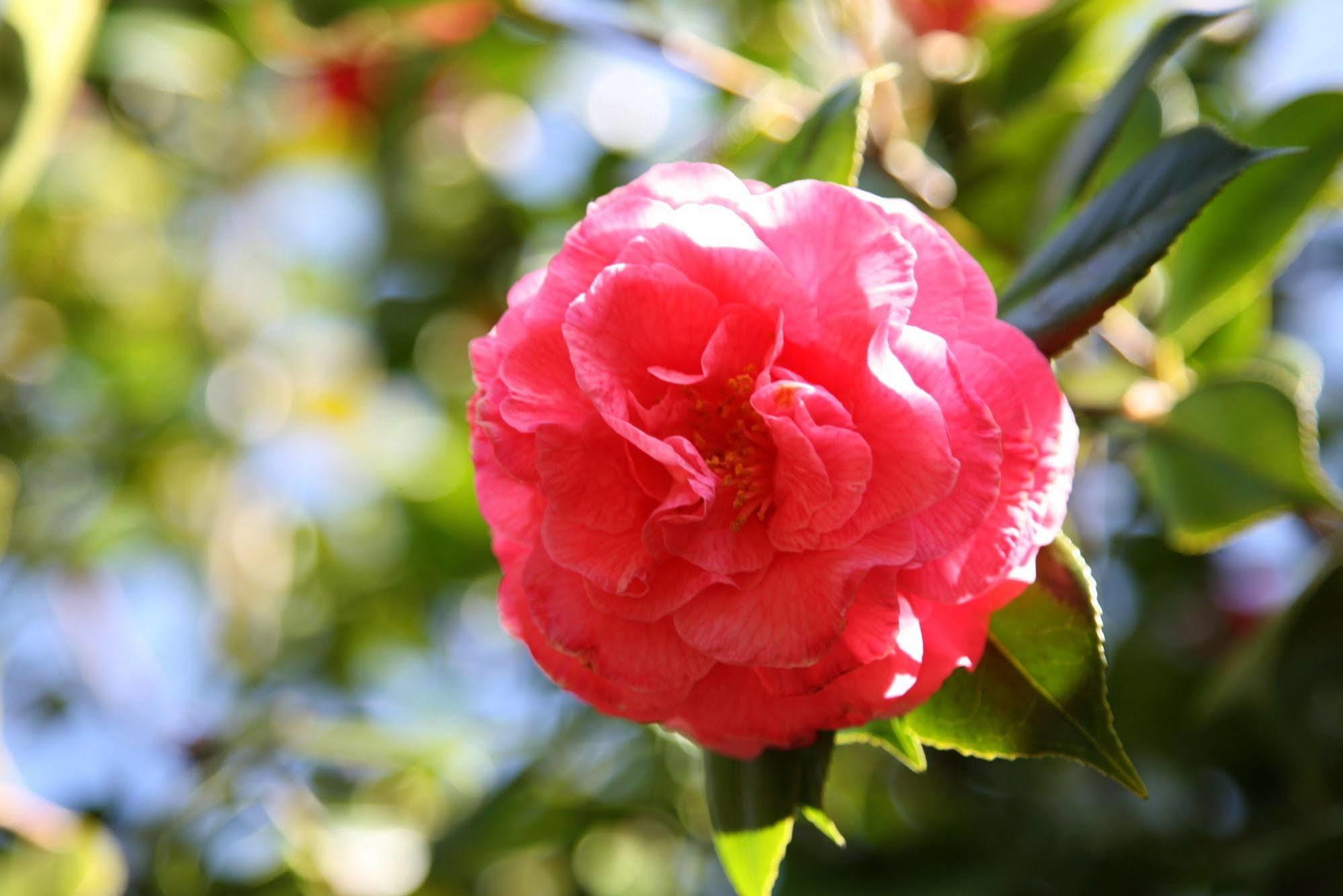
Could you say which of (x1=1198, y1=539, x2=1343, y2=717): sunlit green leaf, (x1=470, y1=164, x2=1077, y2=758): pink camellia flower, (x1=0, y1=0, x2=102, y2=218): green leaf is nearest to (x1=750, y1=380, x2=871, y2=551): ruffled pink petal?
(x1=470, y1=164, x2=1077, y2=758): pink camellia flower

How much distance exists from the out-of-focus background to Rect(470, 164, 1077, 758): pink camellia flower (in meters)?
0.31

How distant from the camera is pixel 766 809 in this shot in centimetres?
66

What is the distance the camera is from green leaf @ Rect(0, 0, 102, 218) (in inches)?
40.0

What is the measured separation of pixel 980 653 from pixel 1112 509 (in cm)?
93

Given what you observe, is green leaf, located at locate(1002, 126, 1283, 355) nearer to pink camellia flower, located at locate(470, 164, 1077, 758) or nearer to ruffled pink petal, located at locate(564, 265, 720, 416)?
pink camellia flower, located at locate(470, 164, 1077, 758)

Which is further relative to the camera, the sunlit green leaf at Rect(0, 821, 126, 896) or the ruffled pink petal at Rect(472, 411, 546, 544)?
the sunlit green leaf at Rect(0, 821, 126, 896)

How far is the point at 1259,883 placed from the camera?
1100mm

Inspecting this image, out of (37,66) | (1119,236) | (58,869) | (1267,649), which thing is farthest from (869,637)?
(58,869)

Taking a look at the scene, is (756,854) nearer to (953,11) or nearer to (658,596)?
(658,596)

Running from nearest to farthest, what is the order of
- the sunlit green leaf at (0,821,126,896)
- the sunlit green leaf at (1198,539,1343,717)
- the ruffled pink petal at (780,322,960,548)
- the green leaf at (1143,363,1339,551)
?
1. the ruffled pink petal at (780,322,960,548)
2. the green leaf at (1143,363,1339,551)
3. the sunlit green leaf at (1198,539,1343,717)
4. the sunlit green leaf at (0,821,126,896)

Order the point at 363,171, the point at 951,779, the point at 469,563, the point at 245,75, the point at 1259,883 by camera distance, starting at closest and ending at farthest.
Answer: the point at 1259,883, the point at 951,779, the point at 469,563, the point at 245,75, the point at 363,171

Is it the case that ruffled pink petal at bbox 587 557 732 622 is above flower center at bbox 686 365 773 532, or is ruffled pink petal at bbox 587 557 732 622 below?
below

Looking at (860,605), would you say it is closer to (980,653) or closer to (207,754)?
(980,653)

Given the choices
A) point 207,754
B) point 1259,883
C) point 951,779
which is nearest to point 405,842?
point 207,754
